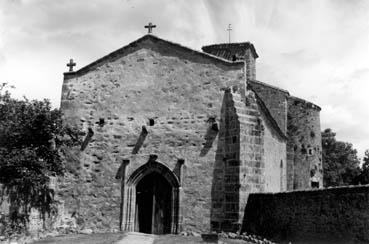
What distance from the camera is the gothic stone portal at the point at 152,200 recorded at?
16.9 meters

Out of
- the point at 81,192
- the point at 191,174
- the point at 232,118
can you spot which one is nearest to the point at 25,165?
the point at 81,192

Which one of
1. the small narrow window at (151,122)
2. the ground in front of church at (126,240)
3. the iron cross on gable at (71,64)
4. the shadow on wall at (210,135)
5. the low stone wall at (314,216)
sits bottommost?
the ground in front of church at (126,240)

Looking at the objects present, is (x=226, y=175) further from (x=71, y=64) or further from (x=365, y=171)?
(x=365, y=171)

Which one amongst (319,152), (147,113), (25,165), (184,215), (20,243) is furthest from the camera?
(319,152)

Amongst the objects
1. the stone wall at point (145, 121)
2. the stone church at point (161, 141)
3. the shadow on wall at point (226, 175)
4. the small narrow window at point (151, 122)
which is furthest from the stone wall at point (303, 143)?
the small narrow window at point (151, 122)

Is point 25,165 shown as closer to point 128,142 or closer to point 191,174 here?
point 128,142

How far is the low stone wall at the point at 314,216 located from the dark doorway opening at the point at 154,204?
3.20 metres

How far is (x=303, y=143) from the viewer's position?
1057 inches

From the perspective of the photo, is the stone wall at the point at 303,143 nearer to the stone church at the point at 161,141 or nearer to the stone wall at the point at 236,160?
the stone church at the point at 161,141

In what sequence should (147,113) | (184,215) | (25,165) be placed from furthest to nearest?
1. (147,113)
2. (184,215)
3. (25,165)

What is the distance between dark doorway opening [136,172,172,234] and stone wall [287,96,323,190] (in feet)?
35.4

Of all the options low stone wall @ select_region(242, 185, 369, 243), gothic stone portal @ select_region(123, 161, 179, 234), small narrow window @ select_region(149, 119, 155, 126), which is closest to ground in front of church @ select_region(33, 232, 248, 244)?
low stone wall @ select_region(242, 185, 369, 243)

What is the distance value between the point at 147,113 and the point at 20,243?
6.87 m

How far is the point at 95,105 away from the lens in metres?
18.4
